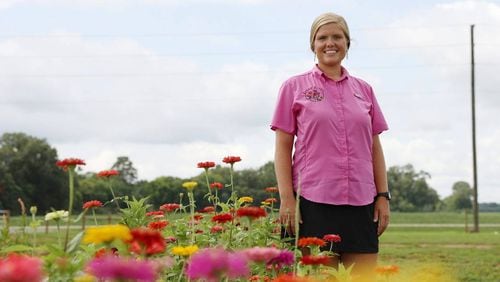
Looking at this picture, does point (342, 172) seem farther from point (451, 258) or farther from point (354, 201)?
point (451, 258)

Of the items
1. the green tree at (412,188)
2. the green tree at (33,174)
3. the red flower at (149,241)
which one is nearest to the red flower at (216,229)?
the red flower at (149,241)

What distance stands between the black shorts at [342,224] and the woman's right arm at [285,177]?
6 centimetres

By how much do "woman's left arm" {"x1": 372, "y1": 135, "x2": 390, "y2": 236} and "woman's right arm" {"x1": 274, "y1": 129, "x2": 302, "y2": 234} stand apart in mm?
385

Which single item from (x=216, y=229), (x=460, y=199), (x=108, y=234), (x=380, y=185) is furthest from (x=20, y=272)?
(x=460, y=199)

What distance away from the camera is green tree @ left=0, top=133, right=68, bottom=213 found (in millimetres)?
52219

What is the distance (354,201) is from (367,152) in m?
0.21

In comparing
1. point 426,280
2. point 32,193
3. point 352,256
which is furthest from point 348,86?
point 32,193

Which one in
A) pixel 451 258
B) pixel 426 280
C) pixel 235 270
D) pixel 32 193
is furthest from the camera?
pixel 32 193

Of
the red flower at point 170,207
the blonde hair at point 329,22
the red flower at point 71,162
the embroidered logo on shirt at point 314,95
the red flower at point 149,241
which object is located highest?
the blonde hair at point 329,22

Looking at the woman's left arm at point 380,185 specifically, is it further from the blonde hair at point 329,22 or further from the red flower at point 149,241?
the red flower at point 149,241

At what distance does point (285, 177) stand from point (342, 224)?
0.29 m

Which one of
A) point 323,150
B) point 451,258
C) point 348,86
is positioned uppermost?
point 348,86

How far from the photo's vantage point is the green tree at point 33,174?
52.2 m

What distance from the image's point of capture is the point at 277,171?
3.20 metres
